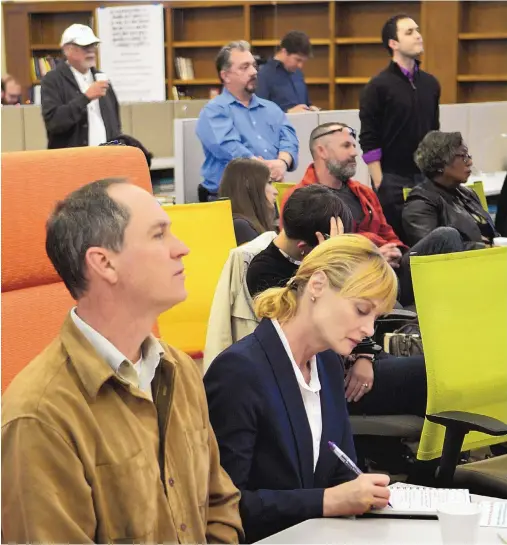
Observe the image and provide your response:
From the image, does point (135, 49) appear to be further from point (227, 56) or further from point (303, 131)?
point (227, 56)

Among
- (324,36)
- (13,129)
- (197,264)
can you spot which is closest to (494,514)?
(197,264)

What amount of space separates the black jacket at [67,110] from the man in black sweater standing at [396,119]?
53.8 inches

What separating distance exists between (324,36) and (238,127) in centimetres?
471

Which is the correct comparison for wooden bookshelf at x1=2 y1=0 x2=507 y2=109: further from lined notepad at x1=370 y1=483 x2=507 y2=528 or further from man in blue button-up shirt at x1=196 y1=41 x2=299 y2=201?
lined notepad at x1=370 y1=483 x2=507 y2=528

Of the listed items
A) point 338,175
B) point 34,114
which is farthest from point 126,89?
point 338,175

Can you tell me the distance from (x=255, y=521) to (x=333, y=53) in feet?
26.0

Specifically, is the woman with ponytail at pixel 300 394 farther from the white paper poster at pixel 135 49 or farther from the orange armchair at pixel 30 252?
the white paper poster at pixel 135 49

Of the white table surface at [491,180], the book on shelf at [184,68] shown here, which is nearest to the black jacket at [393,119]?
the white table surface at [491,180]

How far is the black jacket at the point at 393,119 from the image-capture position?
17.3 feet

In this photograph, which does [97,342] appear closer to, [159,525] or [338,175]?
[159,525]

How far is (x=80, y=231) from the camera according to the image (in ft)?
4.65

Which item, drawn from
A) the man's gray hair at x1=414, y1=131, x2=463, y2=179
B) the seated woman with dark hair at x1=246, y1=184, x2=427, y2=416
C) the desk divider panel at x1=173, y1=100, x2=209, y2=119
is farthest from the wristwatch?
the desk divider panel at x1=173, y1=100, x2=209, y2=119

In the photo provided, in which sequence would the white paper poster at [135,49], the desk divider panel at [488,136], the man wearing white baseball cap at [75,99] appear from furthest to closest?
the white paper poster at [135,49] → the desk divider panel at [488,136] → the man wearing white baseball cap at [75,99]

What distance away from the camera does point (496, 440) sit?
9.27 feet
